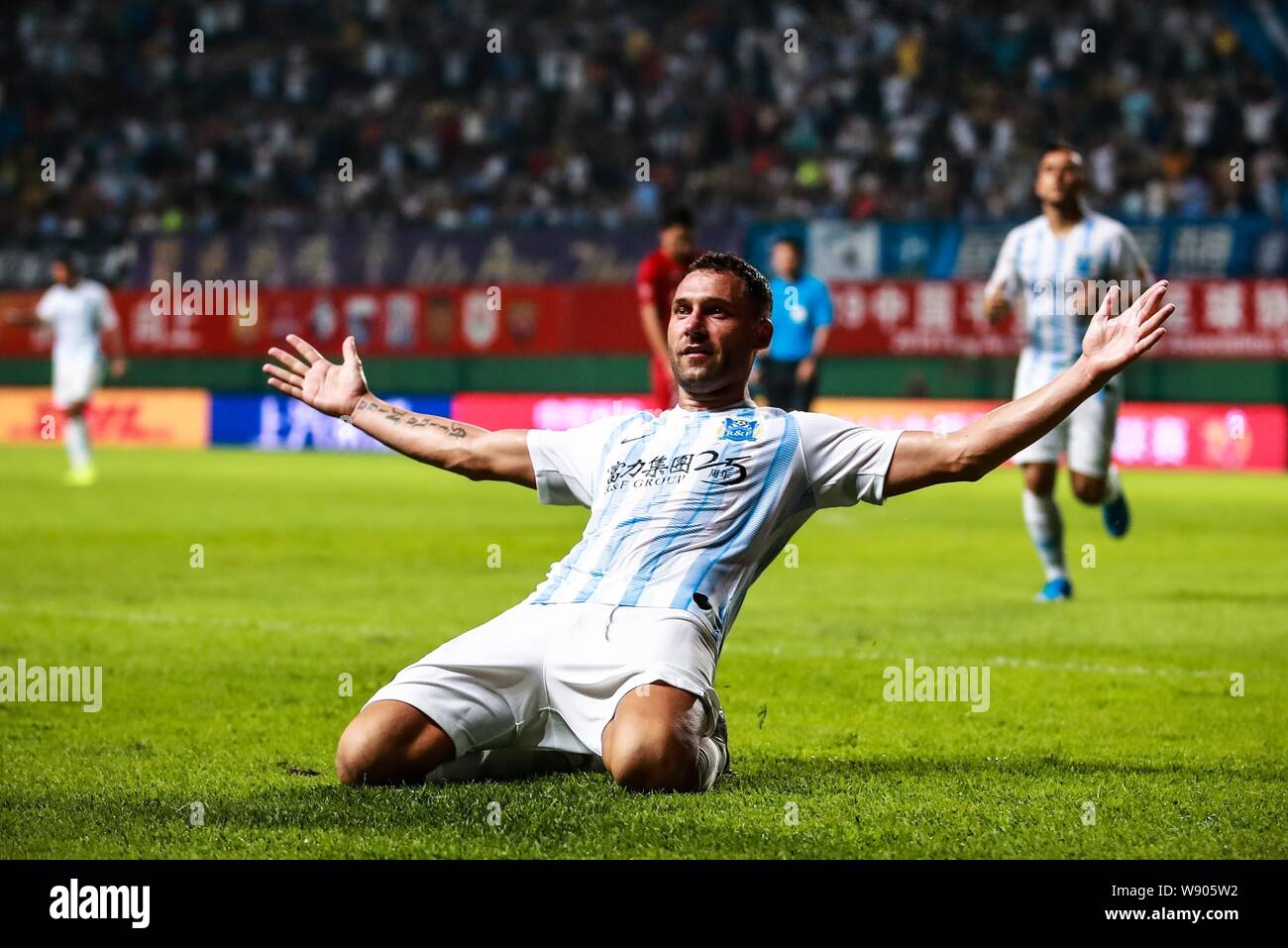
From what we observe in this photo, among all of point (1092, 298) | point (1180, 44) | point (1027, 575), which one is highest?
point (1180, 44)

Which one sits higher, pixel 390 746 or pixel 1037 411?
pixel 1037 411

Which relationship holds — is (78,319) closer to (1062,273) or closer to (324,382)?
(1062,273)

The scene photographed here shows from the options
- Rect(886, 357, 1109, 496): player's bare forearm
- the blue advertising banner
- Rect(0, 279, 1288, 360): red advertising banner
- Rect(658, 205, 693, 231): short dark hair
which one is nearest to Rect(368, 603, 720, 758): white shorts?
Rect(886, 357, 1109, 496): player's bare forearm

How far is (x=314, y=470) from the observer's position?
23.8m

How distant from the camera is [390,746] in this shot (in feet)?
18.0

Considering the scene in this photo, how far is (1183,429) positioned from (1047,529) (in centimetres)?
1482

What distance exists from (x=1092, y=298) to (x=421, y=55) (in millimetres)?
24949

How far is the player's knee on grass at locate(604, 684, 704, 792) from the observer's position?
5.25 m

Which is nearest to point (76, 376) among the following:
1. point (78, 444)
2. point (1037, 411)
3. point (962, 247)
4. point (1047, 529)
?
point (78, 444)

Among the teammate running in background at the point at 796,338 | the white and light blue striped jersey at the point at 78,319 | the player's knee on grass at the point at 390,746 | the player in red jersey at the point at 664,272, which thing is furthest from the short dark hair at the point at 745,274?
the white and light blue striped jersey at the point at 78,319

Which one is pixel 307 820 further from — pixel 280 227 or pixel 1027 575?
pixel 280 227

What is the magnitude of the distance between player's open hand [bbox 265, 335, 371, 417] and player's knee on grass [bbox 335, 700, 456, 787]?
0.88 m
